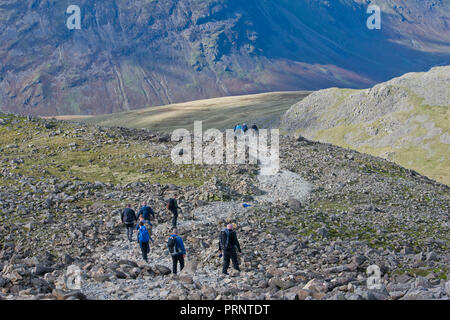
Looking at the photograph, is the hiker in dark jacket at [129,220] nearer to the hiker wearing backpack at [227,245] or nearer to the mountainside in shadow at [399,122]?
the hiker wearing backpack at [227,245]

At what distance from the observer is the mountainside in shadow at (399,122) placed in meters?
81.4

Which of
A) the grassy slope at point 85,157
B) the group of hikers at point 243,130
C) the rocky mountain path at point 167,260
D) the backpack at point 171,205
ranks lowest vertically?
the rocky mountain path at point 167,260

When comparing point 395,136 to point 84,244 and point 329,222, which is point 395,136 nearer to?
point 329,222

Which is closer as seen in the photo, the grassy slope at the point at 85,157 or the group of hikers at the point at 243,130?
the grassy slope at the point at 85,157

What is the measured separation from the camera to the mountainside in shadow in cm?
8144

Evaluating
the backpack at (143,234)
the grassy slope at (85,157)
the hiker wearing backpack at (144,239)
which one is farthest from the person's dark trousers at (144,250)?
the grassy slope at (85,157)

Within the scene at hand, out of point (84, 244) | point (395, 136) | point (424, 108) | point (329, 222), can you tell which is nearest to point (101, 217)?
point (84, 244)

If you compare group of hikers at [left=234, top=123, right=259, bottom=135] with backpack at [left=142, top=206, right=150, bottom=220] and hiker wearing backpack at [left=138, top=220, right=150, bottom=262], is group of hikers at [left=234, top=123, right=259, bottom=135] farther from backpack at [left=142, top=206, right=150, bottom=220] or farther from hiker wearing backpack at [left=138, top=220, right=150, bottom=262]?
hiker wearing backpack at [left=138, top=220, right=150, bottom=262]

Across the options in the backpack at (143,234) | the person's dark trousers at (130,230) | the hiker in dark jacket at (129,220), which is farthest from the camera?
the person's dark trousers at (130,230)

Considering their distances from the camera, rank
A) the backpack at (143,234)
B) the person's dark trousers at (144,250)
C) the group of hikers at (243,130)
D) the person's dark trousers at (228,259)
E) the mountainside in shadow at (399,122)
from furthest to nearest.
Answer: the mountainside in shadow at (399,122), the group of hikers at (243,130), the person's dark trousers at (144,250), the backpack at (143,234), the person's dark trousers at (228,259)

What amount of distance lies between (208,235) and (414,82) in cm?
8614

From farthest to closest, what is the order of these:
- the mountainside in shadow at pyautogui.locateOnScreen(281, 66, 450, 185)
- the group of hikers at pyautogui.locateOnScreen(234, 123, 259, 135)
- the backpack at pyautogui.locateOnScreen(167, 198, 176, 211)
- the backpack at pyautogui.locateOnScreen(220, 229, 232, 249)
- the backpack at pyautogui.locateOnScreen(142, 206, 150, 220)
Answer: the mountainside in shadow at pyautogui.locateOnScreen(281, 66, 450, 185) < the group of hikers at pyautogui.locateOnScreen(234, 123, 259, 135) < the backpack at pyautogui.locateOnScreen(167, 198, 176, 211) < the backpack at pyautogui.locateOnScreen(142, 206, 150, 220) < the backpack at pyautogui.locateOnScreen(220, 229, 232, 249)

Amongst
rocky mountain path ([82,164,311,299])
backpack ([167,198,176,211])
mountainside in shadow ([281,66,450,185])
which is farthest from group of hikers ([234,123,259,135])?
mountainside in shadow ([281,66,450,185])
